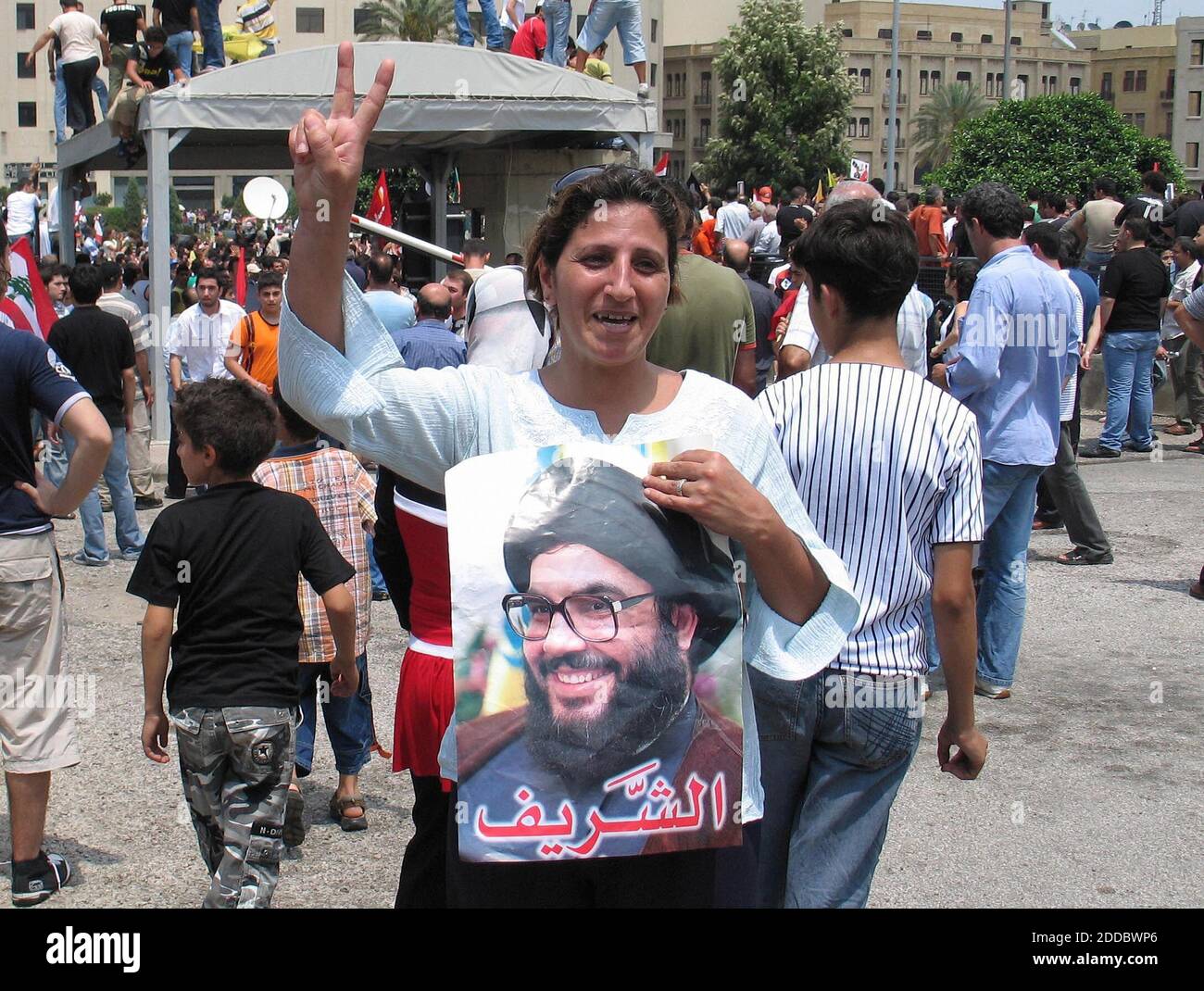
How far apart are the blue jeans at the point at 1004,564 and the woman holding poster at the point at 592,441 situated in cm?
424

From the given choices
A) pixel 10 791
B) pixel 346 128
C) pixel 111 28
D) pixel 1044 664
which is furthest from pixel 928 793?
pixel 111 28

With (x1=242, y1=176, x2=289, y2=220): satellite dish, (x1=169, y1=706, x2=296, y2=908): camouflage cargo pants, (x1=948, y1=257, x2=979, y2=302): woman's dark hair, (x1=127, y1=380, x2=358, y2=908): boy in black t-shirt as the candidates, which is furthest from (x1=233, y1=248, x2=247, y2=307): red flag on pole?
(x1=169, y1=706, x2=296, y2=908): camouflage cargo pants

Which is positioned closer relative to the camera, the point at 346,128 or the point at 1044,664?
the point at 346,128

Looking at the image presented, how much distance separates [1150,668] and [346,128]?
604 cm

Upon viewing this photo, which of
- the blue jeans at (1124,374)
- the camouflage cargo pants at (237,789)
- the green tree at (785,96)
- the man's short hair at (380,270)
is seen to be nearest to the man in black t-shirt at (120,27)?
the man's short hair at (380,270)

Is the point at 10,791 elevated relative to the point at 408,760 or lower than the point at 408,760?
lower

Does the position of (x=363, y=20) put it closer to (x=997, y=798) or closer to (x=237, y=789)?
(x=997, y=798)

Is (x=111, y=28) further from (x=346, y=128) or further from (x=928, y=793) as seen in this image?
(x=346, y=128)

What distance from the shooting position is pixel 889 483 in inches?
122

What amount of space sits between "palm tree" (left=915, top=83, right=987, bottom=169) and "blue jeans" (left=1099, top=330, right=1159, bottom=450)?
316 feet

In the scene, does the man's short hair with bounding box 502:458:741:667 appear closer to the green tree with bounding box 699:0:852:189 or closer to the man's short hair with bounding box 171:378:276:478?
the man's short hair with bounding box 171:378:276:478

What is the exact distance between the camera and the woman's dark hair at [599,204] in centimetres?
233
